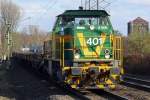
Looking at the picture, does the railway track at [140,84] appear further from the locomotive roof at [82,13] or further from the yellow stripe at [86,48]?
the locomotive roof at [82,13]

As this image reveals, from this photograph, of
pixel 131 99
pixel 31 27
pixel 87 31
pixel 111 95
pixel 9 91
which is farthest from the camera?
pixel 31 27

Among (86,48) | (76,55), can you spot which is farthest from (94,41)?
(76,55)

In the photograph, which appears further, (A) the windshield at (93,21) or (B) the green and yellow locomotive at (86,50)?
(A) the windshield at (93,21)

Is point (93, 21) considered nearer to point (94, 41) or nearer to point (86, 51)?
point (94, 41)

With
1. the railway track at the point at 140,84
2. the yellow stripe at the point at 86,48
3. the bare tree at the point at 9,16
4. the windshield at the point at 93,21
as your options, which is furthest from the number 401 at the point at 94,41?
the bare tree at the point at 9,16

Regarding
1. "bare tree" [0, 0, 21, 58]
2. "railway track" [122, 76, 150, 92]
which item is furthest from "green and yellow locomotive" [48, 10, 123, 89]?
"bare tree" [0, 0, 21, 58]

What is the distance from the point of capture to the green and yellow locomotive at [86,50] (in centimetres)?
1603

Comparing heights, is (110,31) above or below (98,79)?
above

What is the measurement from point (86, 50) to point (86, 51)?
4 centimetres

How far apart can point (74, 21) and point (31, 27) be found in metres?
83.4

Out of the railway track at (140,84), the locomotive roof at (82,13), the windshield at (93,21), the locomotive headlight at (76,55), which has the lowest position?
the railway track at (140,84)

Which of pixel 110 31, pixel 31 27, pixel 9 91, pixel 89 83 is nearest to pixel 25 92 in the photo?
pixel 9 91

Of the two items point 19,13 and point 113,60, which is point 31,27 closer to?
point 19,13

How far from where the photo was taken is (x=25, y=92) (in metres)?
→ 17.5
